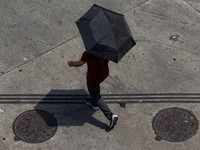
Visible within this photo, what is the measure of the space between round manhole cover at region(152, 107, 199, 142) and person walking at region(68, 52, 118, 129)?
85 centimetres

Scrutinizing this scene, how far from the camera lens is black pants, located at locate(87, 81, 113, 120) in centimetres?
639

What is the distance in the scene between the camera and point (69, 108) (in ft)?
22.6

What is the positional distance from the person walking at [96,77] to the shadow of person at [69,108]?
0.20 meters

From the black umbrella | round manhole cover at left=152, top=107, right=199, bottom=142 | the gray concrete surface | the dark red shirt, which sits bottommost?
round manhole cover at left=152, top=107, right=199, bottom=142

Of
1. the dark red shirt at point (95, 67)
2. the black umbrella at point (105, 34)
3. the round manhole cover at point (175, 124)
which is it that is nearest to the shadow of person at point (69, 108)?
the dark red shirt at point (95, 67)

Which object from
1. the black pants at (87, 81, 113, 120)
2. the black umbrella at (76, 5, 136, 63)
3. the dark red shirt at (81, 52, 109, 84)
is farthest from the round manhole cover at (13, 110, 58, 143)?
the black umbrella at (76, 5, 136, 63)

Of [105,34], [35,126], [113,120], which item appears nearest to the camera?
[105,34]

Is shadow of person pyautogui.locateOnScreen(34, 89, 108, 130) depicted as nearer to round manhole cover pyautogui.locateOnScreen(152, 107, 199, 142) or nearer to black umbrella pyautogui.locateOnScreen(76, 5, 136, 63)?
round manhole cover pyautogui.locateOnScreen(152, 107, 199, 142)

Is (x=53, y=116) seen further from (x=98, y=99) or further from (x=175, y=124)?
(x=175, y=124)

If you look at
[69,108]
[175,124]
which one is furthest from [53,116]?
[175,124]

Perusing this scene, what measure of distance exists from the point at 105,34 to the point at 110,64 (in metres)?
2.20

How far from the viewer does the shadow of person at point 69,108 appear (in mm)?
6660

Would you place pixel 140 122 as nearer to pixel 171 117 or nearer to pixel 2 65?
pixel 171 117

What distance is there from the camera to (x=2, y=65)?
758 cm
